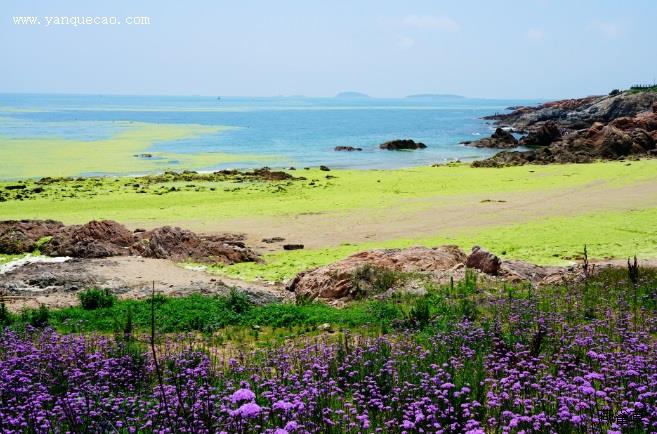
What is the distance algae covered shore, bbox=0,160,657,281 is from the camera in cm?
2100

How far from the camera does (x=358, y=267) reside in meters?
15.1

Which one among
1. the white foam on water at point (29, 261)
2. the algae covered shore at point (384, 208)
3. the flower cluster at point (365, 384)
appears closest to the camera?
the flower cluster at point (365, 384)

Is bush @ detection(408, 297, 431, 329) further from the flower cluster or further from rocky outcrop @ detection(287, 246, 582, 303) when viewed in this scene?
rocky outcrop @ detection(287, 246, 582, 303)

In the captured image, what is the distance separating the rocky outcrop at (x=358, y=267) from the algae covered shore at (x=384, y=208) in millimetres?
2637

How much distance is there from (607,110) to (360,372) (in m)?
98.7

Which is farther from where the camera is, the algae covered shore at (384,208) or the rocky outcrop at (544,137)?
the rocky outcrop at (544,137)

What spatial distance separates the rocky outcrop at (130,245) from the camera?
20.3 meters

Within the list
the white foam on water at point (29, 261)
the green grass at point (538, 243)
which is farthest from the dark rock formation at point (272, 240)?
the white foam on water at point (29, 261)

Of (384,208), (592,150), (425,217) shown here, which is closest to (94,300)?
(425,217)

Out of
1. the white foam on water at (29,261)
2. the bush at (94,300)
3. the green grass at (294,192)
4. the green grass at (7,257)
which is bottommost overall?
the green grass at (7,257)

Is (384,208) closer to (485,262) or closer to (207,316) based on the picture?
(485,262)

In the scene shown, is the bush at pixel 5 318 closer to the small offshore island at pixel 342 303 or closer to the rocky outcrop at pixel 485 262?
the small offshore island at pixel 342 303

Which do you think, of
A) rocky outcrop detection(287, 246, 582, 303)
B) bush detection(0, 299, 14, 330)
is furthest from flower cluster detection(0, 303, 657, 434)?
rocky outcrop detection(287, 246, 582, 303)

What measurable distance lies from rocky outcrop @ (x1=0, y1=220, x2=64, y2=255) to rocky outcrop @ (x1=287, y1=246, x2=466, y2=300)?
11229 mm
